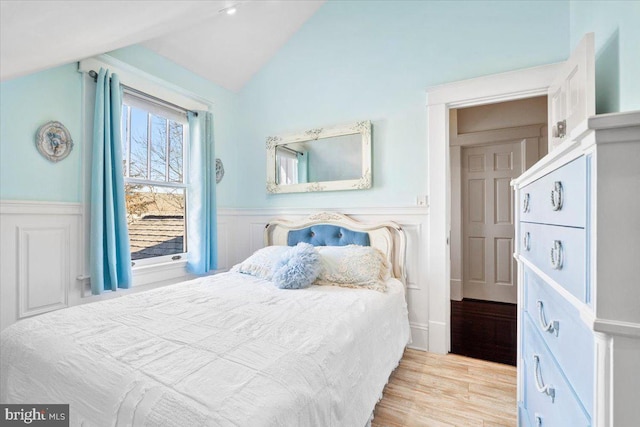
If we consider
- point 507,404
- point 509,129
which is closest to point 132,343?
point 507,404

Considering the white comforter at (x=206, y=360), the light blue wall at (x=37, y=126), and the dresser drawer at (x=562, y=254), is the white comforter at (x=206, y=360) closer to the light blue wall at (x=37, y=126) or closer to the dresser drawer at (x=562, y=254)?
the dresser drawer at (x=562, y=254)

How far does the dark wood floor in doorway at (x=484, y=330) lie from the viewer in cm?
249

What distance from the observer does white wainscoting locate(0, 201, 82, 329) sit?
1880 mm

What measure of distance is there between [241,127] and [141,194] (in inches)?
54.1

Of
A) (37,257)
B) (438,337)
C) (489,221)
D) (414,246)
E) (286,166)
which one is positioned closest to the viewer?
(37,257)

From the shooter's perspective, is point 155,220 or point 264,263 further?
point 155,220

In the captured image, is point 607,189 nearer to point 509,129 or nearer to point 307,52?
point 307,52

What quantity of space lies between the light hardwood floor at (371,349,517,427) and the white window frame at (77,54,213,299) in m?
2.16

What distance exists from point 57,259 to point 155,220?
0.82 metres

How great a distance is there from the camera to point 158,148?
9.32 feet

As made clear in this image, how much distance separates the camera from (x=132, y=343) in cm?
117

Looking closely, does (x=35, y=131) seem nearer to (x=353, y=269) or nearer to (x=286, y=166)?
(x=286, y=166)

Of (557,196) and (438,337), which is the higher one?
(557,196)

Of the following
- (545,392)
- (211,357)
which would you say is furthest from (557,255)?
(211,357)
